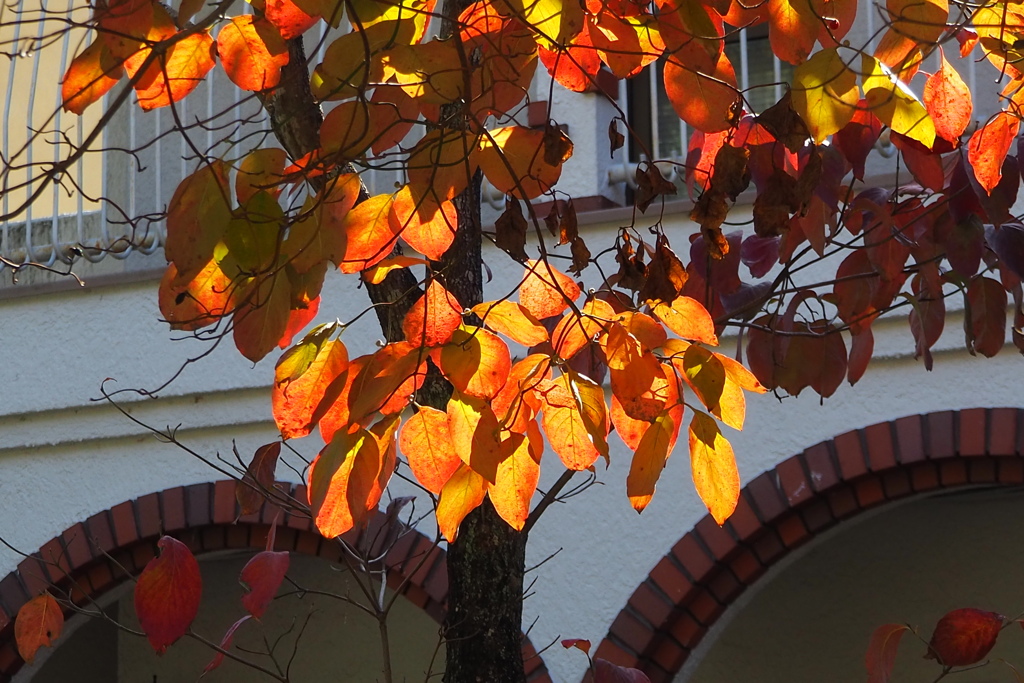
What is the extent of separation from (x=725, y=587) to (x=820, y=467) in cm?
47

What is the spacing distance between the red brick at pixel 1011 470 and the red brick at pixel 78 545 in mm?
3011

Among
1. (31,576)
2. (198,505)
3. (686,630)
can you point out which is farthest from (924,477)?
(31,576)

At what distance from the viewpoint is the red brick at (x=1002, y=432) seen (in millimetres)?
3490

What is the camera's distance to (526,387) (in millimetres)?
1649

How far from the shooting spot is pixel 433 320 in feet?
5.18

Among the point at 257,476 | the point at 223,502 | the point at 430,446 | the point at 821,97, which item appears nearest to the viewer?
the point at 821,97

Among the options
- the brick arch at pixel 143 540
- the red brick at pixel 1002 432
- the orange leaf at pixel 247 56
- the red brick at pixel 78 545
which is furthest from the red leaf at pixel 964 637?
the red brick at pixel 78 545

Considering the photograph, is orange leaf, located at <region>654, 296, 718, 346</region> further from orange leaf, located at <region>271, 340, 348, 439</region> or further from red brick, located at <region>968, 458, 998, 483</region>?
red brick, located at <region>968, 458, 998, 483</region>

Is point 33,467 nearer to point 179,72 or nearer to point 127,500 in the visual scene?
point 127,500

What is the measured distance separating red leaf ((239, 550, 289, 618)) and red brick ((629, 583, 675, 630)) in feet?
6.27

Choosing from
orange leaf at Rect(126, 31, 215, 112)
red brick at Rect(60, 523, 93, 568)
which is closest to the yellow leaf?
orange leaf at Rect(126, 31, 215, 112)

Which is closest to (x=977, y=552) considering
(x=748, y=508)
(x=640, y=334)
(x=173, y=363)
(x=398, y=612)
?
(x=748, y=508)

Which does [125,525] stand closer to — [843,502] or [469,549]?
[843,502]

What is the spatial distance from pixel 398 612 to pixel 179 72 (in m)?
3.72
